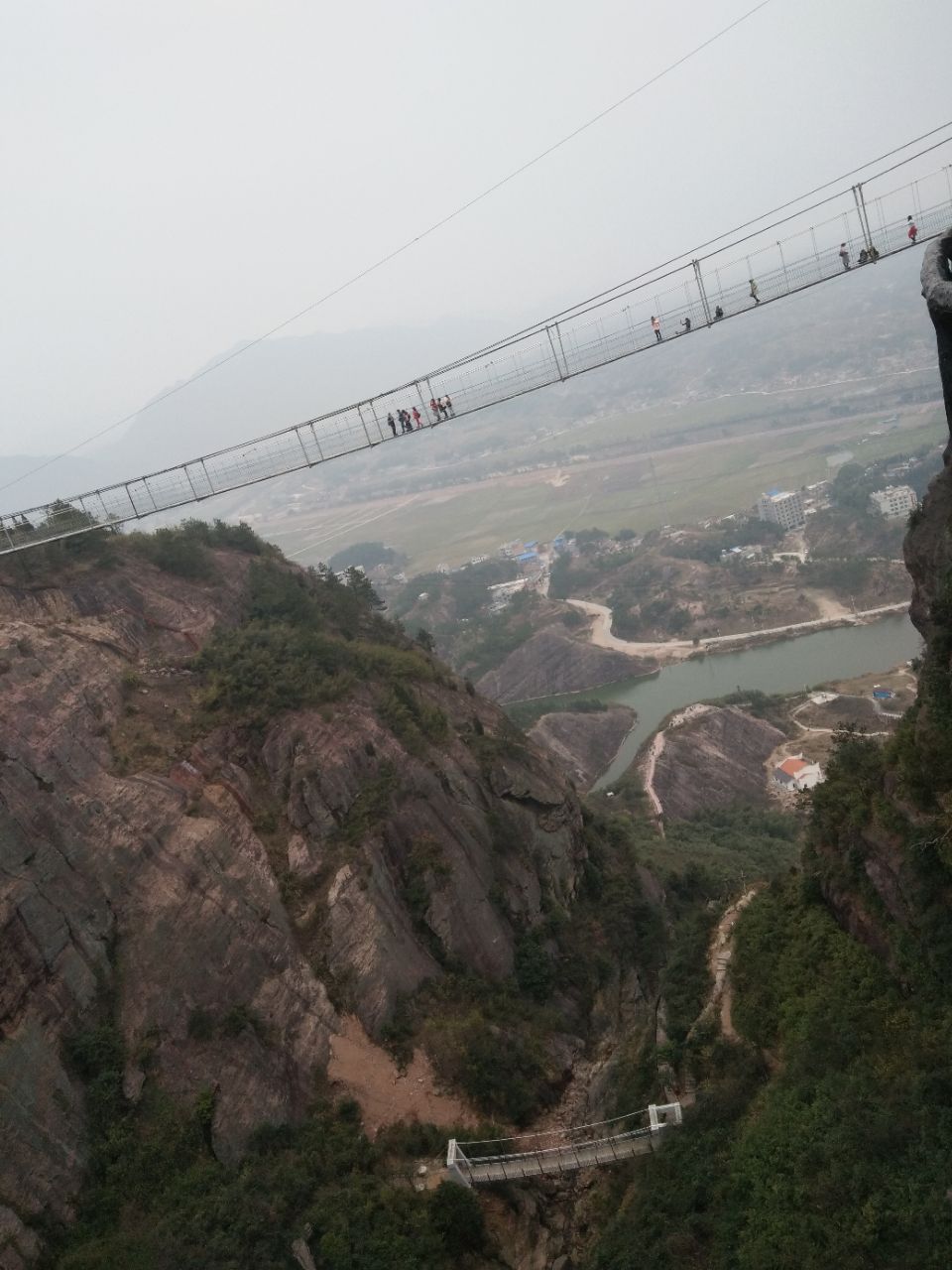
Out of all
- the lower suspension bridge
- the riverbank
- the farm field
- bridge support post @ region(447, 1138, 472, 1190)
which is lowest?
the riverbank

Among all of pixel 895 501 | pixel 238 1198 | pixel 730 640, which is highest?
pixel 238 1198

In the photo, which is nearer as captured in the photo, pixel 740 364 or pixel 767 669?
pixel 767 669

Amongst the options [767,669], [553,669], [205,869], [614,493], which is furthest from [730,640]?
[614,493]

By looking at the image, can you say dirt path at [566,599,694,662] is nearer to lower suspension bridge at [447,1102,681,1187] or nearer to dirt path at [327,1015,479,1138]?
dirt path at [327,1015,479,1138]

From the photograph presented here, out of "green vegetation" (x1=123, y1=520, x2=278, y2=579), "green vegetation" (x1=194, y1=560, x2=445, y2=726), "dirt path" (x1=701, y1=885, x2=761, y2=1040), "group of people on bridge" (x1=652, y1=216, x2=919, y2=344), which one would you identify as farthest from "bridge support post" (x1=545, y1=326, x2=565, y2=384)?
"green vegetation" (x1=123, y1=520, x2=278, y2=579)

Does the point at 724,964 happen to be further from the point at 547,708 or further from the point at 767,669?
the point at 767,669

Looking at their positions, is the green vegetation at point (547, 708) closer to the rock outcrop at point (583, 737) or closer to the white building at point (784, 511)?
the rock outcrop at point (583, 737)

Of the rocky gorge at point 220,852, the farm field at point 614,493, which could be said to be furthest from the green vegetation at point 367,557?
the rocky gorge at point 220,852
